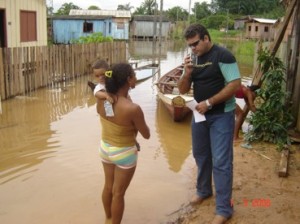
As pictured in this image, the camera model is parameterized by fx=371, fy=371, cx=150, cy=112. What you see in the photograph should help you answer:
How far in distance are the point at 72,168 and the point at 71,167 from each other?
Result: 0.05m

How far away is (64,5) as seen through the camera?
2378 inches

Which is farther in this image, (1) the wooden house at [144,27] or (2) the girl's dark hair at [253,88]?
(1) the wooden house at [144,27]

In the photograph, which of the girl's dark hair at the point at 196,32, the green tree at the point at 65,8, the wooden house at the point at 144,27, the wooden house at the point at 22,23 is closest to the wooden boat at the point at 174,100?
the girl's dark hair at the point at 196,32

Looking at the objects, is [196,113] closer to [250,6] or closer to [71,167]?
[71,167]

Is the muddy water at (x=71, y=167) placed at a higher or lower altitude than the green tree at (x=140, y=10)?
lower

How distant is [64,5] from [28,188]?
59.3 m

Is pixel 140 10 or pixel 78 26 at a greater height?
pixel 140 10

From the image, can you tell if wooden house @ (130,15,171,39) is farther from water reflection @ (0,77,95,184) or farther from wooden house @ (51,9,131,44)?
water reflection @ (0,77,95,184)

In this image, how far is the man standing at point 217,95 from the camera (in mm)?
3732

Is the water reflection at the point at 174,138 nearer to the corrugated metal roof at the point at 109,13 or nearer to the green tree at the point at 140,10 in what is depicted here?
the corrugated metal roof at the point at 109,13

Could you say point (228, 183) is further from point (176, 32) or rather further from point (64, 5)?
point (64, 5)

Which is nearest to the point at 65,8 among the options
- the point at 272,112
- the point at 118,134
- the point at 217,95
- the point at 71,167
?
the point at 272,112

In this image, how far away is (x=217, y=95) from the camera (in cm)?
376
